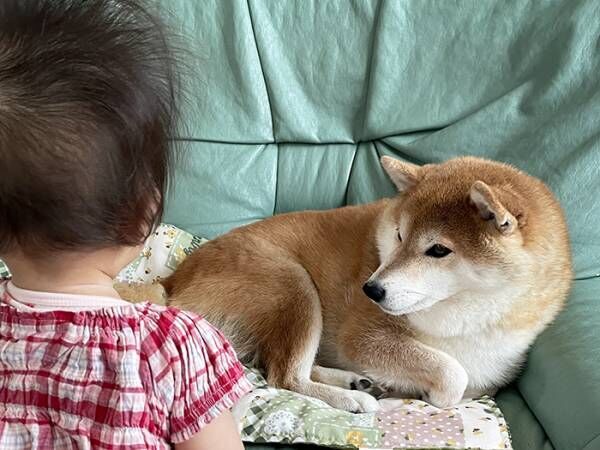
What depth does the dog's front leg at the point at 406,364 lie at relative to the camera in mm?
1393

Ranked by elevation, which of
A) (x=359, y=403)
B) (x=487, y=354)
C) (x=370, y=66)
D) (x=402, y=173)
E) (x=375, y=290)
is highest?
(x=370, y=66)

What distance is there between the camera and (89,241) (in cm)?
80

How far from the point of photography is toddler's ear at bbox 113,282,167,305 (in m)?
1.45

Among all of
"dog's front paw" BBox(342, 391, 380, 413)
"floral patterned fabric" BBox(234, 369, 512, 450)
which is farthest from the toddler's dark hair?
"dog's front paw" BBox(342, 391, 380, 413)

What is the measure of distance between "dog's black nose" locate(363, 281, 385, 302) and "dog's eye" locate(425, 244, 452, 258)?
0.10m

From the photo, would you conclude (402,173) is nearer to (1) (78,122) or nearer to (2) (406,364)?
(2) (406,364)

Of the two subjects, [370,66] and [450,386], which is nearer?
[450,386]

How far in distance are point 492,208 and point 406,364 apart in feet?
1.20

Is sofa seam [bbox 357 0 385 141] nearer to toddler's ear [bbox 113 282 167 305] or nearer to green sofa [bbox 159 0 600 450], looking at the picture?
green sofa [bbox 159 0 600 450]

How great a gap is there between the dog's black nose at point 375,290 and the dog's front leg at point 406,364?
16 cm

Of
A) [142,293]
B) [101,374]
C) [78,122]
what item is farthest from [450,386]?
[78,122]

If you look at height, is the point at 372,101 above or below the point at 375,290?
above

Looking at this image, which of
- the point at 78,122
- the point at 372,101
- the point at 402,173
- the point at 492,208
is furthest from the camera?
the point at 372,101

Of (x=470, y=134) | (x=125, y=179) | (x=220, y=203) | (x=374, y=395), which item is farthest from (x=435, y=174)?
(x=125, y=179)
